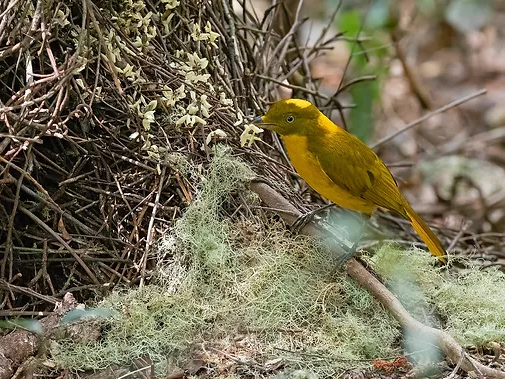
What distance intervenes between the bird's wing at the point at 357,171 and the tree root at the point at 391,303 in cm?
24

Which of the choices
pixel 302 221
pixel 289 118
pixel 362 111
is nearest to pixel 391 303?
pixel 302 221

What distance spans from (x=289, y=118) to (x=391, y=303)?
88cm

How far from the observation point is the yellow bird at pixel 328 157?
3.36 meters

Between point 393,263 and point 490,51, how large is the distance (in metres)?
6.12

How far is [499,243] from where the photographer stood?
4.40 m

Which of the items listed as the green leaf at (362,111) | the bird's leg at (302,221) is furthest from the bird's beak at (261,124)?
the green leaf at (362,111)

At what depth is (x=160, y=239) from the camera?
10.3 feet

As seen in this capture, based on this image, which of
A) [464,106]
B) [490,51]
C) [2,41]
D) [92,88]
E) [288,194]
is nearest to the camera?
[2,41]

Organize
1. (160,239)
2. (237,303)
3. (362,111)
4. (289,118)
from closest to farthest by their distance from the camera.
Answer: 1. (237,303)
2. (160,239)
3. (289,118)
4. (362,111)

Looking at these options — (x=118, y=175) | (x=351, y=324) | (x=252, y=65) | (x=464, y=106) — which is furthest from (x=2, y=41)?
(x=464, y=106)

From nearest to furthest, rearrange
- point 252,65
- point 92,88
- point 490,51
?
point 92,88
point 252,65
point 490,51

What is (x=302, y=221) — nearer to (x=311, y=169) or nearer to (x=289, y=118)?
(x=311, y=169)

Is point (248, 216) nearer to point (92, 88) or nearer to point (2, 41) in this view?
point (92, 88)

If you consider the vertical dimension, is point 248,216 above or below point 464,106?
above
